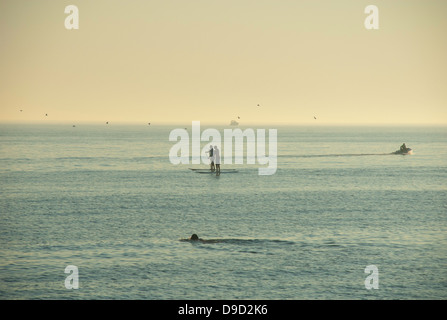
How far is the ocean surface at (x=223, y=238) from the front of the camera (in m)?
33.1

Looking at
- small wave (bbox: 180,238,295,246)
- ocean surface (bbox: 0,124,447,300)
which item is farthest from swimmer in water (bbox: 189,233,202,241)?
ocean surface (bbox: 0,124,447,300)

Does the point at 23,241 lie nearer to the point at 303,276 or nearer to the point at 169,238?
the point at 169,238

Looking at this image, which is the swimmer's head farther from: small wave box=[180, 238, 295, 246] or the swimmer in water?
small wave box=[180, 238, 295, 246]

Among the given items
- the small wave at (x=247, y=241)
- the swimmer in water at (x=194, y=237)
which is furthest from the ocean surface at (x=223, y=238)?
the swimmer in water at (x=194, y=237)

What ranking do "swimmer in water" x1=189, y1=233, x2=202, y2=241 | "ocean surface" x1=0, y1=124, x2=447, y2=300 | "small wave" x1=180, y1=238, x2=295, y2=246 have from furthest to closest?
1. "swimmer in water" x1=189, y1=233, x2=202, y2=241
2. "small wave" x1=180, y1=238, x2=295, y2=246
3. "ocean surface" x1=0, y1=124, x2=447, y2=300

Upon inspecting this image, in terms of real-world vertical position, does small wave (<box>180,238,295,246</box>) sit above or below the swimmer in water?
below

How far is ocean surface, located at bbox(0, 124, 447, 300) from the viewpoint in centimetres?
3312

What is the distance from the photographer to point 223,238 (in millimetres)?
44125

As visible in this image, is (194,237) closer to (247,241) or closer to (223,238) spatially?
(223,238)

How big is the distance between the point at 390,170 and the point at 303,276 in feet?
241

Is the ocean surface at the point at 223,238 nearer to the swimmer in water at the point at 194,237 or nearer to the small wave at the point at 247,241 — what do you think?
the small wave at the point at 247,241

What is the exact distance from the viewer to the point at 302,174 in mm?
94812
